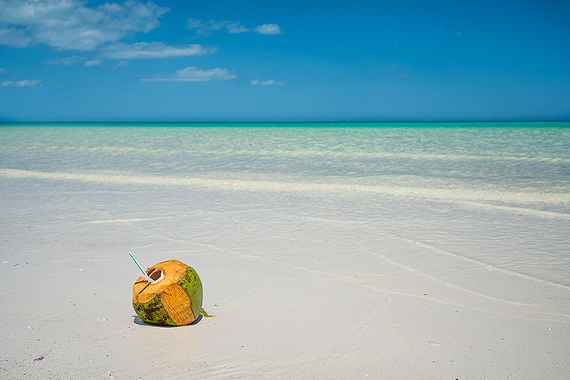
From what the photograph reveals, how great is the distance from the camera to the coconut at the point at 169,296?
3266 millimetres

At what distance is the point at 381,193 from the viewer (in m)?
10.1

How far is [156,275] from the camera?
3414 mm

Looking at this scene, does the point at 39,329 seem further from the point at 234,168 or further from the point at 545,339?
the point at 234,168

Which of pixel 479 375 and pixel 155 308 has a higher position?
pixel 155 308

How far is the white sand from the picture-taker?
118 inches

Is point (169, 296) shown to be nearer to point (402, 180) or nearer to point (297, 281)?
point (297, 281)

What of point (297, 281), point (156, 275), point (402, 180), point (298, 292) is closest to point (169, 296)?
point (156, 275)

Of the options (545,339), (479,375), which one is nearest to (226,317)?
(479,375)

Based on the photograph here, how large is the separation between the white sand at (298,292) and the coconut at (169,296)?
124 millimetres

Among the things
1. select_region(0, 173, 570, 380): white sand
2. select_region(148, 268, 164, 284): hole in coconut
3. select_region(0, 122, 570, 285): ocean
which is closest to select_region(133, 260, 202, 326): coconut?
select_region(148, 268, 164, 284): hole in coconut

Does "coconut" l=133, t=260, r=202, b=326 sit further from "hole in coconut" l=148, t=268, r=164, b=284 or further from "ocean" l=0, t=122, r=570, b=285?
"ocean" l=0, t=122, r=570, b=285

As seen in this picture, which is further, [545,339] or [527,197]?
[527,197]

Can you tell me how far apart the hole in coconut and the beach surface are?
1.28 ft

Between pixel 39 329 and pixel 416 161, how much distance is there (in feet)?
50.9
